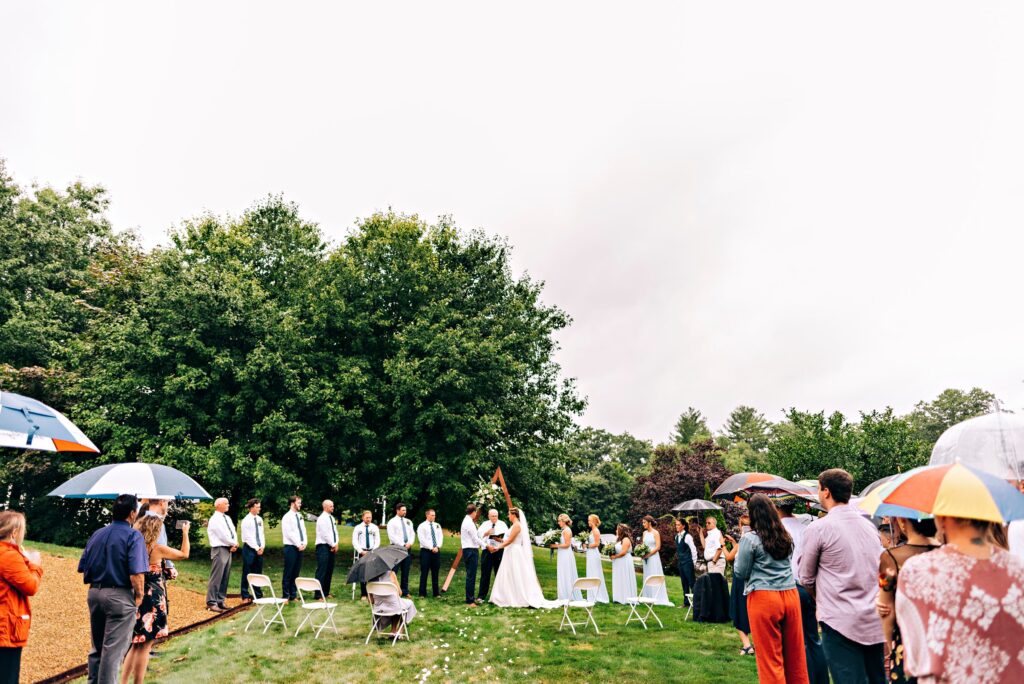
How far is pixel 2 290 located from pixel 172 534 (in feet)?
37.7

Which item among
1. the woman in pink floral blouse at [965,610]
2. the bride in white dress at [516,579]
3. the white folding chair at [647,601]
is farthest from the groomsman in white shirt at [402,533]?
the woman in pink floral blouse at [965,610]

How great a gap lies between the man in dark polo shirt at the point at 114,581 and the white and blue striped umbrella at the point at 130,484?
0.96m

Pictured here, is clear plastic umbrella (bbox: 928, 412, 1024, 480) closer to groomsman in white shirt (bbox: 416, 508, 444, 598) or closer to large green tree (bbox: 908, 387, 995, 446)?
groomsman in white shirt (bbox: 416, 508, 444, 598)

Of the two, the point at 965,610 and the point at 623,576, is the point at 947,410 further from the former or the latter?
the point at 965,610

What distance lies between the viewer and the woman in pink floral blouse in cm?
267

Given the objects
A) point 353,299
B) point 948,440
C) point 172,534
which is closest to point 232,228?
point 353,299

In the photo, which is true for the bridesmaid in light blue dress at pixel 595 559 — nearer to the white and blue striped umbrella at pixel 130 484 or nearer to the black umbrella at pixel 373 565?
the black umbrella at pixel 373 565

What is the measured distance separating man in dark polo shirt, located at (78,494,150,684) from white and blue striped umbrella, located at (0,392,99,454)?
841 millimetres

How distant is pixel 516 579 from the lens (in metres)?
13.7

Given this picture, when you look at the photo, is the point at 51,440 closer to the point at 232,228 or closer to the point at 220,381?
the point at 220,381

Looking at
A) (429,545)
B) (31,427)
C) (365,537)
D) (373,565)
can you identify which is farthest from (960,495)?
(365,537)

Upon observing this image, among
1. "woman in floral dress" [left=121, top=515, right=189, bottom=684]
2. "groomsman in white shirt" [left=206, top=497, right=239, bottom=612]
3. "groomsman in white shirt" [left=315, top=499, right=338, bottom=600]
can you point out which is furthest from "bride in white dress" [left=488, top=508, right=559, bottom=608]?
"woman in floral dress" [left=121, top=515, right=189, bottom=684]

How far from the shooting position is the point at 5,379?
20500mm

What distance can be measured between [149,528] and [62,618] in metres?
5.89
